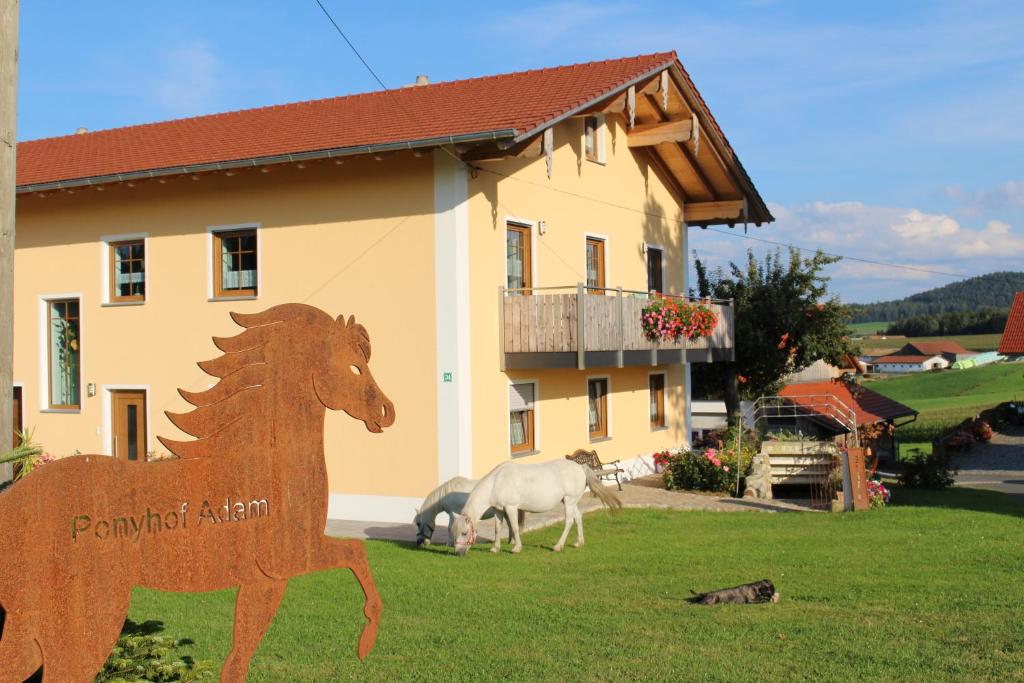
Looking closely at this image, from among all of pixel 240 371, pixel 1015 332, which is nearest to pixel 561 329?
pixel 240 371

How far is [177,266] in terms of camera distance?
705 inches

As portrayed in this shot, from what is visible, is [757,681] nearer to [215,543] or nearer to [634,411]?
[215,543]

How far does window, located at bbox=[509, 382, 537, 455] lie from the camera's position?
17.5 metres

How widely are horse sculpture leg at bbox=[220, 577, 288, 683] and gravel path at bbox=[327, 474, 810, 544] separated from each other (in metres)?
9.06

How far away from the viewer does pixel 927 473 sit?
20828 millimetres

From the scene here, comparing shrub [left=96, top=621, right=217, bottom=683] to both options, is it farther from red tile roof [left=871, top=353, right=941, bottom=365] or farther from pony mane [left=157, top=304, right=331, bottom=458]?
red tile roof [left=871, top=353, right=941, bottom=365]

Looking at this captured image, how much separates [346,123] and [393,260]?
313 cm

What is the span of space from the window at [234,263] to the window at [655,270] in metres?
9.31

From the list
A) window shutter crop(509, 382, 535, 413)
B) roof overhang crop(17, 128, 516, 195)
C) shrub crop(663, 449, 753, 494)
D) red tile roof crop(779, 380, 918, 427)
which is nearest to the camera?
roof overhang crop(17, 128, 516, 195)

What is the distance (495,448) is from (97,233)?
842 cm

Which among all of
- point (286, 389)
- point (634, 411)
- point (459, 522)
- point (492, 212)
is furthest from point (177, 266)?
point (286, 389)

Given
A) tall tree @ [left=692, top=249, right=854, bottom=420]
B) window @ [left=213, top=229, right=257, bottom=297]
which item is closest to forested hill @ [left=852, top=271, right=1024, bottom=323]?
tall tree @ [left=692, top=249, right=854, bottom=420]

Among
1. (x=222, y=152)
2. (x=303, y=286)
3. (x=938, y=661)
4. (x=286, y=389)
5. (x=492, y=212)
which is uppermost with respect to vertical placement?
(x=222, y=152)

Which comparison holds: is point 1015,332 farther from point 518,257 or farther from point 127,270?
point 127,270
